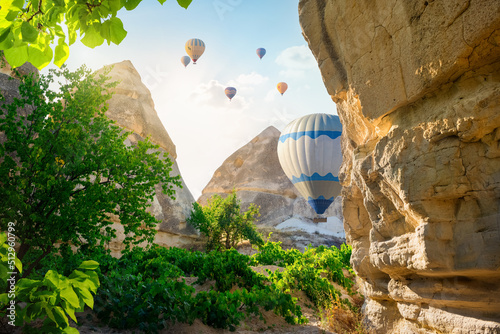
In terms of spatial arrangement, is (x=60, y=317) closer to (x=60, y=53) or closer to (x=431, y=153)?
(x=60, y=53)

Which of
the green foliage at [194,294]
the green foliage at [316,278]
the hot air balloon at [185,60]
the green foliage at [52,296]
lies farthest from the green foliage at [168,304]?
the hot air balloon at [185,60]

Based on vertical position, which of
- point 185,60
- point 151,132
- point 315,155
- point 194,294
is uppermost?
point 185,60

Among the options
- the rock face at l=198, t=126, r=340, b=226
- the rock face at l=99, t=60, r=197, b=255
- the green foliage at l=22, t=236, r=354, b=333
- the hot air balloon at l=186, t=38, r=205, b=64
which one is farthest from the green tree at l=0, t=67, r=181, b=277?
the hot air balloon at l=186, t=38, r=205, b=64

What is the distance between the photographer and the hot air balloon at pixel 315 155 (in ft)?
72.3

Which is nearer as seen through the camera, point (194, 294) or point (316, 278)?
point (194, 294)

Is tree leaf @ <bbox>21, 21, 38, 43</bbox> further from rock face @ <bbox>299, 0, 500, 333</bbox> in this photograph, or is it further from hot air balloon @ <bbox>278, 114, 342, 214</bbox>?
hot air balloon @ <bbox>278, 114, 342, 214</bbox>

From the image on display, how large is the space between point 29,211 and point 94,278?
4139 mm

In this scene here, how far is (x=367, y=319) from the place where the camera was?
5.22 metres

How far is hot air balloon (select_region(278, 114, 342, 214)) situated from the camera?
2203cm

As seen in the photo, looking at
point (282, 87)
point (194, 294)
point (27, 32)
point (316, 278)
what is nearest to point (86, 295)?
point (27, 32)

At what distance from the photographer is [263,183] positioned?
3416cm

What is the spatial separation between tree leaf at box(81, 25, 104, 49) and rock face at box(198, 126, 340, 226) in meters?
29.6

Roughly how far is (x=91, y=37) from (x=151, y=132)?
20.6 meters

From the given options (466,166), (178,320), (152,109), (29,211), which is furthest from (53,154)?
(152,109)
